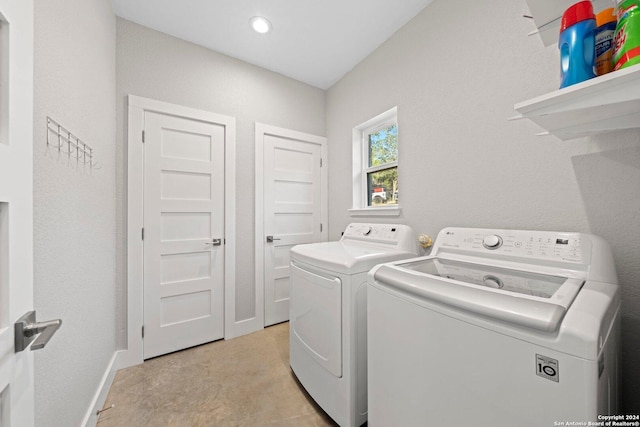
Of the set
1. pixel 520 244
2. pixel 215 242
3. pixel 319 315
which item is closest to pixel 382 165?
pixel 520 244

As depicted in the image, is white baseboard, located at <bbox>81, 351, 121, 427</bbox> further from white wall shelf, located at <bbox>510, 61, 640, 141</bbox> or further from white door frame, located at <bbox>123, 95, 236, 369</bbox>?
white wall shelf, located at <bbox>510, 61, 640, 141</bbox>

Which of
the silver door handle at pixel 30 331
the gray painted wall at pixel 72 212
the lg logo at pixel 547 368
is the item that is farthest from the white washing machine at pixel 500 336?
the gray painted wall at pixel 72 212

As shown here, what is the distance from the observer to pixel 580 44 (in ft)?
2.43

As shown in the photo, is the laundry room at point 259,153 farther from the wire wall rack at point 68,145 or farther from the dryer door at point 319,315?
the dryer door at point 319,315

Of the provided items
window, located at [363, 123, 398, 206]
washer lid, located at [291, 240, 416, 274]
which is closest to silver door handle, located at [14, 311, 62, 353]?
washer lid, located at [291, 240, 416, 274]

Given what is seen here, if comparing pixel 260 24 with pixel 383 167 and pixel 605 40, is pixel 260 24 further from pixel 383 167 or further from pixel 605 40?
pixel 605 40

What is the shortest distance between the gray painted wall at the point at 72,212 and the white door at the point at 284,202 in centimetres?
120

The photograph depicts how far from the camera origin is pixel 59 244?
3.26ft

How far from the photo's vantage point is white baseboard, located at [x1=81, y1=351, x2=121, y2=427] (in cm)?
126

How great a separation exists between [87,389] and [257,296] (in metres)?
1.30

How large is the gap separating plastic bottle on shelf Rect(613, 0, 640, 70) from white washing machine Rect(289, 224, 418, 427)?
1100mm

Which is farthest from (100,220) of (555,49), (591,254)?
(555,49)

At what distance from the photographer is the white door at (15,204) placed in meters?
0.49

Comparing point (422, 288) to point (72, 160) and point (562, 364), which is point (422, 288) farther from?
point (72, 160)
